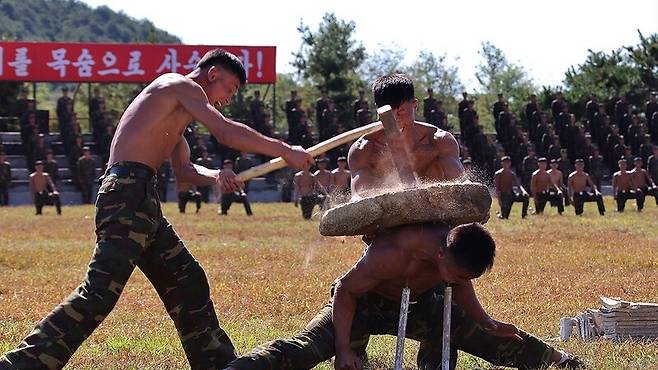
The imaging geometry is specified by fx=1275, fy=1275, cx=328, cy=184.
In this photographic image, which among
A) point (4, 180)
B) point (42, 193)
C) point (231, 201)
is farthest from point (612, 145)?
point (4, 180)

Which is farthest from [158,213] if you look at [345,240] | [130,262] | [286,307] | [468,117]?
[468,117]

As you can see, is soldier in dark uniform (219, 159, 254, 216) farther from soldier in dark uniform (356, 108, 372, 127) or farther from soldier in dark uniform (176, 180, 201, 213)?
soldier in dark uniform (356, 108, 372, 127)

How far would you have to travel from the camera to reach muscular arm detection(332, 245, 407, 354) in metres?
5.42

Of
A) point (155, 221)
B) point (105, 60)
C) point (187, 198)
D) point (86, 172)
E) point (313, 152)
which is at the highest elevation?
point (105, 60)

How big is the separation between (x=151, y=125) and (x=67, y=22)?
470 ft

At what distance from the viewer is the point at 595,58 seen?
48.5m

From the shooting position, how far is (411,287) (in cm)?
563

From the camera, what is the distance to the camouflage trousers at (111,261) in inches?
214

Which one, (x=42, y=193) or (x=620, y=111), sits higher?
(x=620, y=111)

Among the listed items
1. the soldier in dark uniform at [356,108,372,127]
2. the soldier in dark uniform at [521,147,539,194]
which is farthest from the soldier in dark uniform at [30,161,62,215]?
the soldier in dark uniform at [521,147,539,194]

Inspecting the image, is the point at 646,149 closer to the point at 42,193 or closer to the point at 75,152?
the point at 75,152

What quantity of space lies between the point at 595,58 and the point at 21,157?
23744 mm

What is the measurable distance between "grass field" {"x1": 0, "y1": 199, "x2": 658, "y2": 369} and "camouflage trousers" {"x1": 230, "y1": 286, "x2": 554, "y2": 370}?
357 mm

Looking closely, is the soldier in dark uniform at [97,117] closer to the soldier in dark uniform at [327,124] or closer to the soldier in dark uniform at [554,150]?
the soldier in dark uniform at [327,124]
